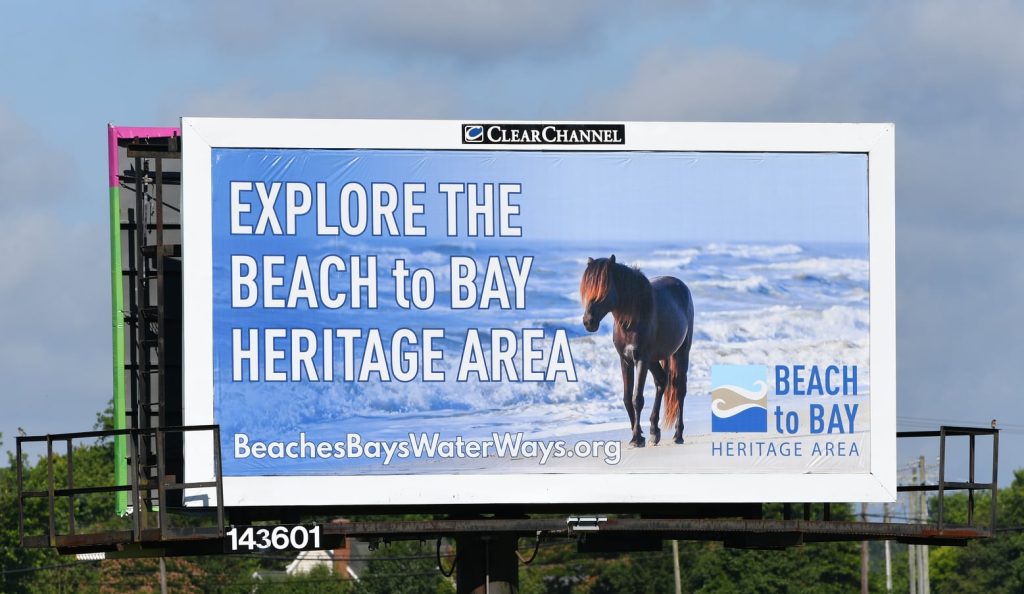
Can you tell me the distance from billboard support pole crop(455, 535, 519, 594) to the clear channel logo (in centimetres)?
382

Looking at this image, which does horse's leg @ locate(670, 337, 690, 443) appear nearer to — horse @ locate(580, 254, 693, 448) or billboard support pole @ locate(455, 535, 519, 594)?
horse @ locate(580, 254, 693, 448)

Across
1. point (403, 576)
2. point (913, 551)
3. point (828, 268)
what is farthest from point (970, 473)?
point (403, 576)

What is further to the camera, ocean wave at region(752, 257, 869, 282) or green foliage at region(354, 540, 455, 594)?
green foliage at region(354, 540, 455, 594)

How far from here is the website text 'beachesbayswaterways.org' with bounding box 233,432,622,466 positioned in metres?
16.2

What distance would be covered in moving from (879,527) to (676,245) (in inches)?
130

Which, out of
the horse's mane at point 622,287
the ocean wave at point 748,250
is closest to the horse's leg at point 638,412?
the horse's mane at point 622,287

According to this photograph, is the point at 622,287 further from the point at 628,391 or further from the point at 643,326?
the point at 628,391

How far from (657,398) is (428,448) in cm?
219

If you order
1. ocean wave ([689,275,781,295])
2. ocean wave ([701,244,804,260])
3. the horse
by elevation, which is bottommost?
the horse

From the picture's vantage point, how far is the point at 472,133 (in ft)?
53.8

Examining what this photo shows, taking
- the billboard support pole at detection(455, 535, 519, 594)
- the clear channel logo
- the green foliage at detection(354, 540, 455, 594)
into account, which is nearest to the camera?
the clear channel logo

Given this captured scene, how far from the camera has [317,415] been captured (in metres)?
16.2

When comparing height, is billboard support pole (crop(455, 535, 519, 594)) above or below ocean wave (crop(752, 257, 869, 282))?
below

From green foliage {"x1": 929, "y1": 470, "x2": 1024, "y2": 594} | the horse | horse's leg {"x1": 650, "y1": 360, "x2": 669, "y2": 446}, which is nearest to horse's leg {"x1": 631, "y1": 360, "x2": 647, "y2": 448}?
the horse
